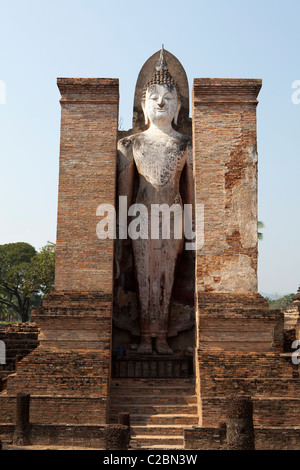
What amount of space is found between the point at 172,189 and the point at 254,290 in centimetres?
276

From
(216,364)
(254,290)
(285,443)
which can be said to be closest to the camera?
(285,443)

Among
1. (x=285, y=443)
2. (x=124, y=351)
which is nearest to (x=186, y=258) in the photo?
(x=124, y=351)

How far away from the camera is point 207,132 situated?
11.0 m

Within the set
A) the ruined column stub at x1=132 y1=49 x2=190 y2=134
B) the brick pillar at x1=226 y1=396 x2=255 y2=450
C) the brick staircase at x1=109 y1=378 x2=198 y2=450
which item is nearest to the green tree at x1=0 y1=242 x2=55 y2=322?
the ruined column stub at x1=132 y1=49 x2=190 y2=134

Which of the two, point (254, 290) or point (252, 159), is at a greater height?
point (252, 159)

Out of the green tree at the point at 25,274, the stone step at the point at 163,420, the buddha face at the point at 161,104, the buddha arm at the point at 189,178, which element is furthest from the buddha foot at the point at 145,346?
the green tree at the point at 25,274

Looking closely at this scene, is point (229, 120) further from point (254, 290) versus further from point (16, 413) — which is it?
point (16, 413)

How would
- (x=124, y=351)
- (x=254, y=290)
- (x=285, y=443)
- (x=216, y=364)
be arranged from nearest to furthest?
(x=285, y=443) < (x=216, y=364) < (x=254, y=290) < (x=124, y=351)

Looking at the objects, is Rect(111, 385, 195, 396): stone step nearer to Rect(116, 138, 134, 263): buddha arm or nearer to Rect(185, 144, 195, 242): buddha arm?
Rect(116, 138, 134, 263): buddha arm

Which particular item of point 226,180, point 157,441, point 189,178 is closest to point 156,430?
point 157,441

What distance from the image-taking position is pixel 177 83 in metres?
13.1

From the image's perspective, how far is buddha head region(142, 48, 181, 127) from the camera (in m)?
12.2

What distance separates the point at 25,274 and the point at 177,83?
88.9 ft

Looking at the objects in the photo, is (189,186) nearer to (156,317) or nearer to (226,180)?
(226,180)
